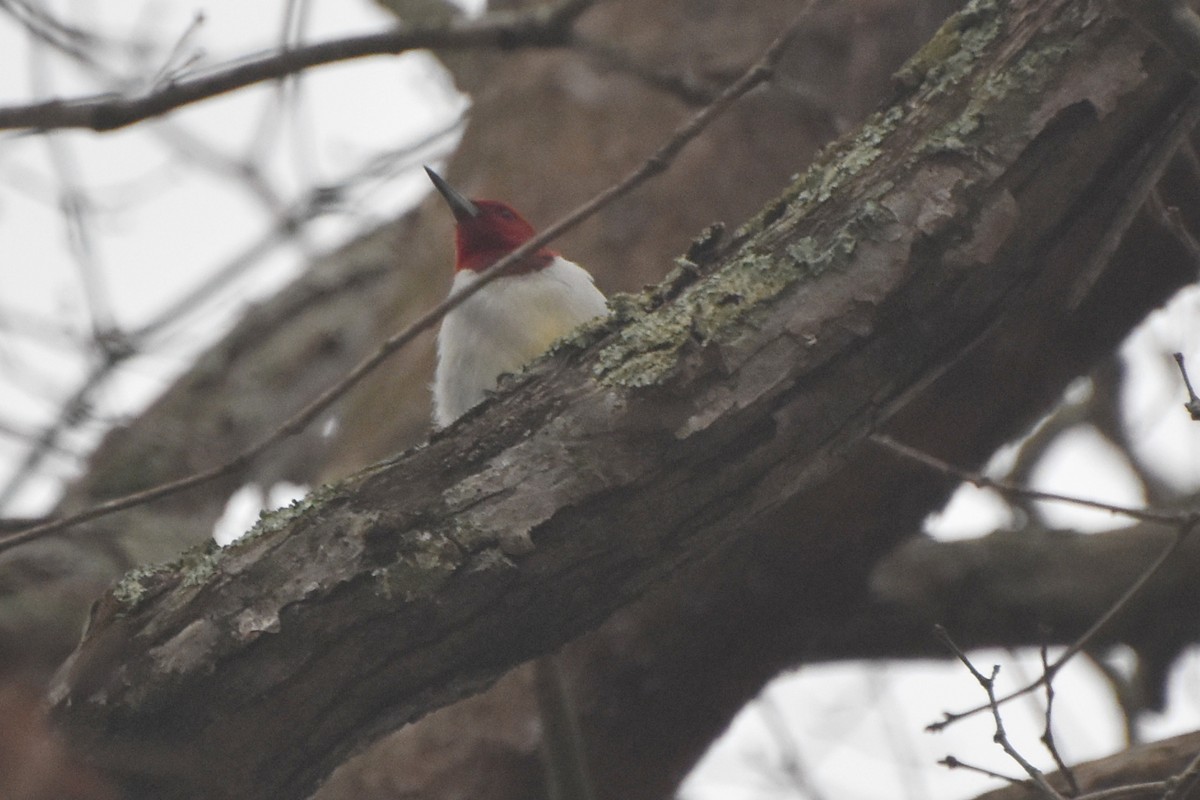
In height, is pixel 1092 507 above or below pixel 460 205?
below

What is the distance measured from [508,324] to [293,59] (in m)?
1.68

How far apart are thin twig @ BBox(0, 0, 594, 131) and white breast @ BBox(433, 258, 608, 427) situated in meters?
1.36

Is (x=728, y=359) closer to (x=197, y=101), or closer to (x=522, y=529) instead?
(x=522, y=529)

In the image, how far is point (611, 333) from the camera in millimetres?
2576

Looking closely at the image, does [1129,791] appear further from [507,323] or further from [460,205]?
[460,205]

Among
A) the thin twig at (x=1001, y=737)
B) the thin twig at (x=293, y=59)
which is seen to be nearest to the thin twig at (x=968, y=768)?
the thin twig at (x=1001, y=737)

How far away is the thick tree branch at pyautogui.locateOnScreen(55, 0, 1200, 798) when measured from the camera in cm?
229

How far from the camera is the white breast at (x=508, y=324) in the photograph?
4340 millimetres

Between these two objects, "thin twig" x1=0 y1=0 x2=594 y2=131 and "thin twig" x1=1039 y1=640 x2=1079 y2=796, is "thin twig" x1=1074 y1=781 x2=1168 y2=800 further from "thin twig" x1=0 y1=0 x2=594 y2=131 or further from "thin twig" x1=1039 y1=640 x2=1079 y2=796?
"thin twig" x1=0 y1=0 x2=594 y2=131

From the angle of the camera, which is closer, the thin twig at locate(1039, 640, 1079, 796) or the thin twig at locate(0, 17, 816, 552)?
the thin twig at locate(0, 17, 816, 552)

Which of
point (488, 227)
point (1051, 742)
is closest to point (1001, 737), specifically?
point (1051, 742)

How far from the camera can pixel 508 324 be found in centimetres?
439

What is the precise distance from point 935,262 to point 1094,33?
1.69 feet

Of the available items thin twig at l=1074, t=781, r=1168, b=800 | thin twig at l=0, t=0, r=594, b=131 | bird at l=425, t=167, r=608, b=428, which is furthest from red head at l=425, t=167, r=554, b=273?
thin twig at l=1074, t=781, r=1168, b=800
